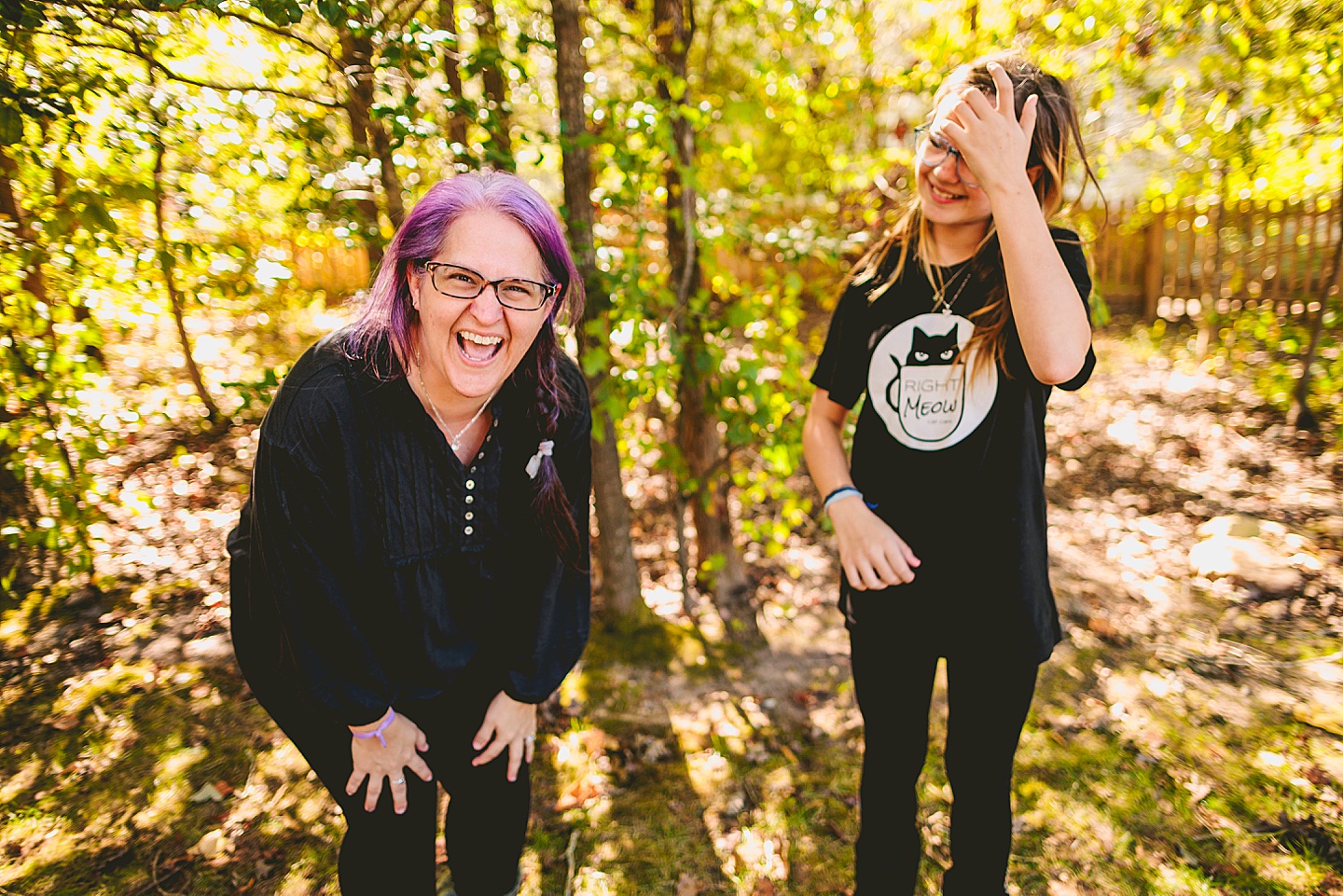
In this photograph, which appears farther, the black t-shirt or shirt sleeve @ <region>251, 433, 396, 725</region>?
the black t-shirt

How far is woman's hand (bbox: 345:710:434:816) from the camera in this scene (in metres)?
1.58

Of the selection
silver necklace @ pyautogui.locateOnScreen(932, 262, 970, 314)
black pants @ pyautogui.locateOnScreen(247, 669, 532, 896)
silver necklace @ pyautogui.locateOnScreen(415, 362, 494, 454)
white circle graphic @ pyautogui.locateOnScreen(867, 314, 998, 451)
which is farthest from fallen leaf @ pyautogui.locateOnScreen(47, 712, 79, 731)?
silver necklace @ pyautogui.locateOnScreen(932, 262, 970, 314)

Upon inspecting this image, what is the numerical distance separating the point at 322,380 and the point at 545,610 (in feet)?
2.52

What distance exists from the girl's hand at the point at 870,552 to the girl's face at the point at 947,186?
0.67m

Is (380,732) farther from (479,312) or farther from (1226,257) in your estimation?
(1226,257)

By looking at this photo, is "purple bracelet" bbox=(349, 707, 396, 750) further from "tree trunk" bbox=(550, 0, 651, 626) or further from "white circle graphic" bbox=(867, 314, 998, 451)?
"white circle graphic" bbox=(867, 314, 998, 451)

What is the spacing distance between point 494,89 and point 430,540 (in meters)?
2.35

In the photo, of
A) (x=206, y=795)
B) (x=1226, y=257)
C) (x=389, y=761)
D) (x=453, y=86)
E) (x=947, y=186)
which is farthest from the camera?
(x=1226, y=257)

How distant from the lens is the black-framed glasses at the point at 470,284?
139cm

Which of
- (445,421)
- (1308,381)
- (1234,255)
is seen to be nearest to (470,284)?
(445,421)

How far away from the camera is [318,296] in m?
3.00

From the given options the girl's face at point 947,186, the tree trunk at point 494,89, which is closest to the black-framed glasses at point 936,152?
the girl's face at point 947,186

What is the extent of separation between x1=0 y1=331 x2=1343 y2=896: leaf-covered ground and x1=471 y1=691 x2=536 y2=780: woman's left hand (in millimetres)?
621

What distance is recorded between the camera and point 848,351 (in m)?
1.71
